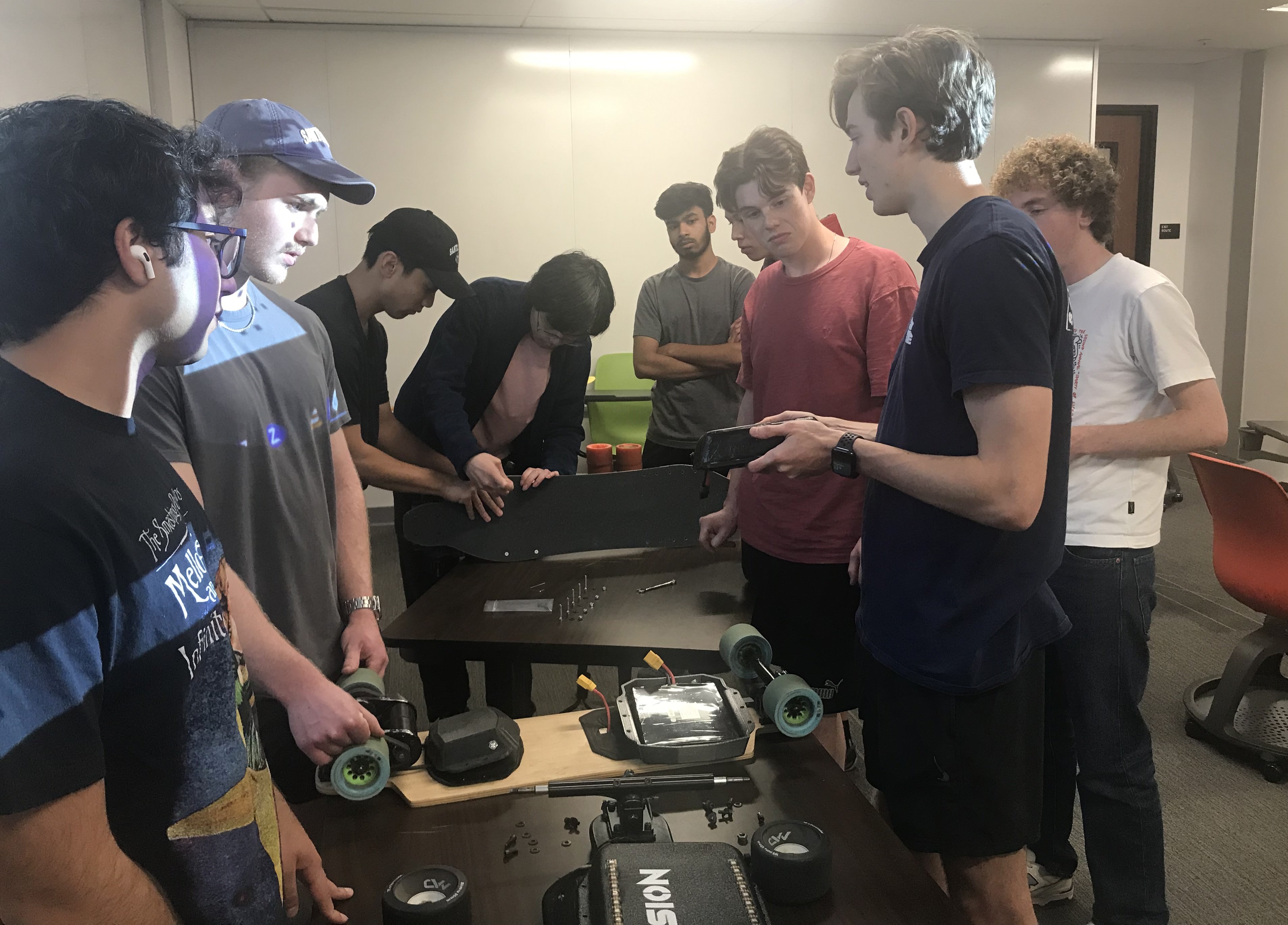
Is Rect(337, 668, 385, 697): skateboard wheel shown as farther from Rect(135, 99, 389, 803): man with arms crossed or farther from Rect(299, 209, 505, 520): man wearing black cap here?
Rect(299, 209, 505, 520): man wearing black cap

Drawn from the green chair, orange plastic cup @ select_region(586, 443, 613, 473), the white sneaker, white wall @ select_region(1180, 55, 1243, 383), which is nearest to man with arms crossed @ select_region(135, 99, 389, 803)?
the white sneaker

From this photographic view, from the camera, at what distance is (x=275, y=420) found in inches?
52.7

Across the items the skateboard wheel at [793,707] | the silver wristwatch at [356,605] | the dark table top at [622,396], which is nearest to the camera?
the skateboard wheel at [793,707]

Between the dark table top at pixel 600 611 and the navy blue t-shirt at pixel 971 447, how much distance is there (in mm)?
480

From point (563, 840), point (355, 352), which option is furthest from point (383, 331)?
point (563, 840)

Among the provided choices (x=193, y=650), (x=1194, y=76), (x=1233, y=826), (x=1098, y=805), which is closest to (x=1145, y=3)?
(x=1194, y=76)

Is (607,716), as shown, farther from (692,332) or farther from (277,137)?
(692,332)

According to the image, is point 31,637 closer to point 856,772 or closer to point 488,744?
point 488,744

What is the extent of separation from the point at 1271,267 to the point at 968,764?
20.1 ft

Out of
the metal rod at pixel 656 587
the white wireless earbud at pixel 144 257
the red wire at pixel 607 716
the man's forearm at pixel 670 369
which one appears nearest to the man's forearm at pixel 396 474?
the metal rod at pixel 656 587

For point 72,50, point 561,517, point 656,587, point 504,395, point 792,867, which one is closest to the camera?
point 792,867

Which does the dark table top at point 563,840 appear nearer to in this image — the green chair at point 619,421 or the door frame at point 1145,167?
the green chair at point 619,421

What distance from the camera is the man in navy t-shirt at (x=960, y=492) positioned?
Result: 1.12 metres

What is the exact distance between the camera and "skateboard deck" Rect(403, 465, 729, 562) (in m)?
2.16
